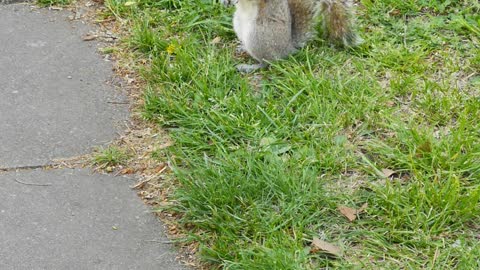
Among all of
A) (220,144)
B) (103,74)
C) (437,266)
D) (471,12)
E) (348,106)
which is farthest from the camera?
(471,12)

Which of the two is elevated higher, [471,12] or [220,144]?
[471,12]

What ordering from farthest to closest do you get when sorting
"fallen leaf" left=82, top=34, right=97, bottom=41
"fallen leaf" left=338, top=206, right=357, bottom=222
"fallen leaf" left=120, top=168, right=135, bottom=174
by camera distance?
"fallen leaf" left=82, top=34, right=97, bottom=41
"fallen leaf" left=120, top=168, right=135, bottom=174
"fallen leaf" left=338, top=206, right=357, bottom=222

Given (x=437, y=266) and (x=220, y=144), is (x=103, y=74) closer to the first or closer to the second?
(x=220, y=144)

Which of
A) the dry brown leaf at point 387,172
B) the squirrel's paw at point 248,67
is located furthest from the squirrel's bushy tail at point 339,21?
the dry brown leaf at point 387,172

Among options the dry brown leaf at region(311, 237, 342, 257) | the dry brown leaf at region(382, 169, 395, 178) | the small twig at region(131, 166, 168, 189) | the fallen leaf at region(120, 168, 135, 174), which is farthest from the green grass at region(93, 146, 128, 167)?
the dry brown leaf at region(382, 169, 395, 178)

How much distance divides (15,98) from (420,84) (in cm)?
197

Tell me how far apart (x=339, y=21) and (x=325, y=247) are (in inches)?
58.3

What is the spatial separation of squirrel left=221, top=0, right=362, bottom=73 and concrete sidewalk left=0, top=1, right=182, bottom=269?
0.74 metres

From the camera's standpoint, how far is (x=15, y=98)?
12.5ft

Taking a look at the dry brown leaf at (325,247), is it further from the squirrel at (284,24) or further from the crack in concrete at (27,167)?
the squirrel at (284,24)

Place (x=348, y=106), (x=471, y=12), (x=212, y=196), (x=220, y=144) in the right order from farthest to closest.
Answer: (x=471, y=12)
(x=348, y=106)
(x=220, y=144)
(x=212, y=196)

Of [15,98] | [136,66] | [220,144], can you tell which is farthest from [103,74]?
[220,144]

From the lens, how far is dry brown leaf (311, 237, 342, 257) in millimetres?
2889

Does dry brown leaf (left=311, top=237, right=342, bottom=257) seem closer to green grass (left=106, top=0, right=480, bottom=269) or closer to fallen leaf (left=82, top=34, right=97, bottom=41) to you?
green grass (left=106, top=0, right=480, bottom=269)
